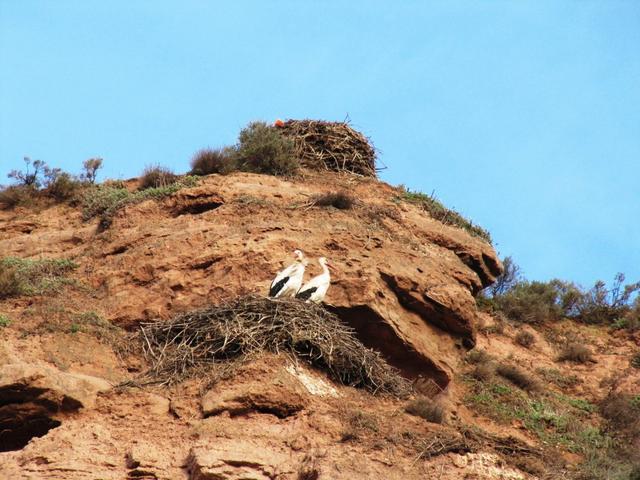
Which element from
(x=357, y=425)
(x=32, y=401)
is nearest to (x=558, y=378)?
(x=357, y=425)

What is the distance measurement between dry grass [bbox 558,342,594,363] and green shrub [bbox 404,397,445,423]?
9432 mm

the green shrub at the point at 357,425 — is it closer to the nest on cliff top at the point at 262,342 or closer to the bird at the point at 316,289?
the nest on cliff top at the point at 262,342

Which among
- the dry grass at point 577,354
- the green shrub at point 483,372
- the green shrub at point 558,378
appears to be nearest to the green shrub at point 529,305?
the dry grass at point 577,354

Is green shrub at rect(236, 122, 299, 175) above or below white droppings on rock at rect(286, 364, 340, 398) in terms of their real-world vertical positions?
above

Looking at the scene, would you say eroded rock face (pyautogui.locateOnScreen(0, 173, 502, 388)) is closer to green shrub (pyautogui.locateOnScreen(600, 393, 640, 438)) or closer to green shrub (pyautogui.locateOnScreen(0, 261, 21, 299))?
green shrub (pyautogui.locateOnScreen(0, 261, 21, 299))

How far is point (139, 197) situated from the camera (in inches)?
760

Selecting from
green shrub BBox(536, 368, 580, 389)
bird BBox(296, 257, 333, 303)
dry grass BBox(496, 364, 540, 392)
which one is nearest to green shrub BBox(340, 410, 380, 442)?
bird BBox(296, 257, 333, 303)

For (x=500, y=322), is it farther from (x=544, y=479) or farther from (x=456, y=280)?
(x=544, y=479)

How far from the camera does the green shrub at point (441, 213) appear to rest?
65.4 ft

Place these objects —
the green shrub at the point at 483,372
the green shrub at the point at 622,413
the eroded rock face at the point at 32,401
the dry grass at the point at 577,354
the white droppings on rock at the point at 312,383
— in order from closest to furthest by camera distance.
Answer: the eroded rock face at the point at 32,401, the white droppings on rock at the point at 312,383, the green shrub at the point at 622,413, the green shrub at the point at 483,372, the dry grass at the point at 577,354

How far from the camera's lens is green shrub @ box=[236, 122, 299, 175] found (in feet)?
66.5

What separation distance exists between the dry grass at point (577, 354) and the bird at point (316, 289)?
902 centimetres

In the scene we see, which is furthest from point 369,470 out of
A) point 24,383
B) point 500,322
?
point 500,322

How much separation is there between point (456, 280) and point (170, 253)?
193 inches
